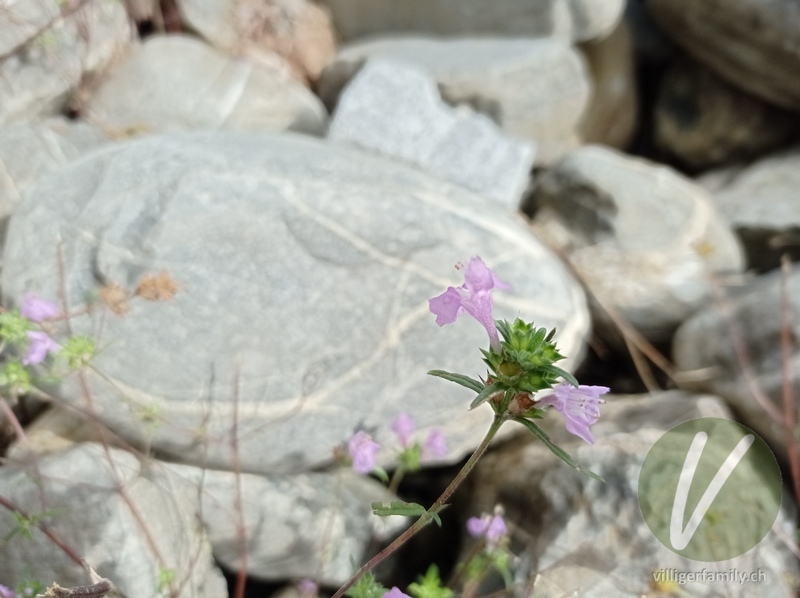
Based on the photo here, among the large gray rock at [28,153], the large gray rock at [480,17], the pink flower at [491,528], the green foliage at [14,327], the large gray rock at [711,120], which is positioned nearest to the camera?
the green foliage at [14,327]

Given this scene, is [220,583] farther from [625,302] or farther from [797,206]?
[797,206]

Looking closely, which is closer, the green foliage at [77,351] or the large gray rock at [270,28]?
the green foliage at [77,351]

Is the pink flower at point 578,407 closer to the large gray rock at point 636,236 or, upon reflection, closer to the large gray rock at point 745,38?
the large gray rock at point 636,236

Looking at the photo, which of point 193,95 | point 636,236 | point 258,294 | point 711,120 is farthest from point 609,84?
point 258,294

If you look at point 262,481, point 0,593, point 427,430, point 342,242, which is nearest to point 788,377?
point 427,430

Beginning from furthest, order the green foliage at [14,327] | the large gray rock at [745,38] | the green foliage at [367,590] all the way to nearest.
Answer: the large gray rock at [745,38]
the green foliage at [14,327]
the green foliage at [367,590]

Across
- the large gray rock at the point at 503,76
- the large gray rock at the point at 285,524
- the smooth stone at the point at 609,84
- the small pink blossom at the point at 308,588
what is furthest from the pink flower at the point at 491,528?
the smooth stone at the point at 609,84
